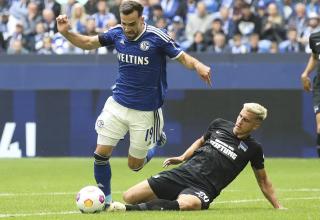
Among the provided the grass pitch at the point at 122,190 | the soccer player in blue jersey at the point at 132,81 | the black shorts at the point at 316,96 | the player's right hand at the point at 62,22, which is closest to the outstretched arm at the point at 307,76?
the black shorts at the point at 316,96

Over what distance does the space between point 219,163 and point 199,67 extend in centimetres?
119

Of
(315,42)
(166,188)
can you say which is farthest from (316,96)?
(166,188)

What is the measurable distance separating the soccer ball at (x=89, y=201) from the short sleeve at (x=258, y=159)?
1.79 m

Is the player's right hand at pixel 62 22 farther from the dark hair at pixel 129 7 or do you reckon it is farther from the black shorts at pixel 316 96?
the black shorts at pixel 316 96

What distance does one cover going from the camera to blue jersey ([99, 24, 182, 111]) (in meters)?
11.6

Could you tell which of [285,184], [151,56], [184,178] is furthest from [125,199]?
[285,184]

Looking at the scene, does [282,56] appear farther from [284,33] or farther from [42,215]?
[42,215]

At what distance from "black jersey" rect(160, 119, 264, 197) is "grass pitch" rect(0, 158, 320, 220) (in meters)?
0.37

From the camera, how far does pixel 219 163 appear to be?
442 inches

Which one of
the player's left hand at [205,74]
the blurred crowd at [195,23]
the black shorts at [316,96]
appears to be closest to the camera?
the player's left hand at [205,74]

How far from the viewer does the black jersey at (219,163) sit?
11.1 m

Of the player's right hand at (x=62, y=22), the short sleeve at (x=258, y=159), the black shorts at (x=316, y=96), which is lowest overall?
the black shorts at (x=316, y=96)

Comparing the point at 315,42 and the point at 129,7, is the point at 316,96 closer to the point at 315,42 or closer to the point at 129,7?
the point at 315,42

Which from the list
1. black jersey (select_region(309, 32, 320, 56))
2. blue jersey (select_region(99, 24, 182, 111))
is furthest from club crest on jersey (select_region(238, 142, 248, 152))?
black jersey (select_region(309, 32, 320, 56))
